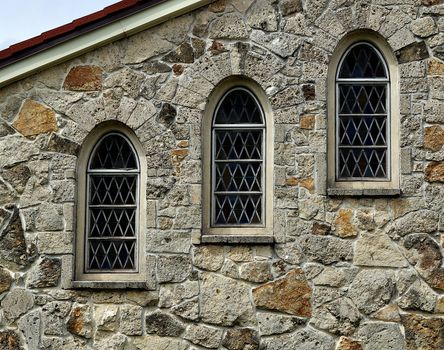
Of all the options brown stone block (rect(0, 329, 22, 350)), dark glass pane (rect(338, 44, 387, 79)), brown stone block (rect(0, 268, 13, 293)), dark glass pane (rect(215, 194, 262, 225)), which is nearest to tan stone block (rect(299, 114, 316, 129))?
dark glass pane (rect(338, 44, 387, 79))

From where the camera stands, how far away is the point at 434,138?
7.83 m

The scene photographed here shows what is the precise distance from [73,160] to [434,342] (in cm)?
412

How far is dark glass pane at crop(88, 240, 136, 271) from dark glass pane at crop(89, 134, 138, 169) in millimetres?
808

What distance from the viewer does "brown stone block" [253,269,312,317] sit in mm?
7680

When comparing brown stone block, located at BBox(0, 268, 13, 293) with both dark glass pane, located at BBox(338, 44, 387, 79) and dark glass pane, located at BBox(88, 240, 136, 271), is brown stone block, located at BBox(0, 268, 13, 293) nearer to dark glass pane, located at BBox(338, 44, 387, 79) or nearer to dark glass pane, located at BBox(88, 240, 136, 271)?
dark glass pane, located at BBox(88, 240, 136, 271)

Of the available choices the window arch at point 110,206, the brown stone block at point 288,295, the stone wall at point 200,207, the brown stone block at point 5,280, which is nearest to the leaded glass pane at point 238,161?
the stone wall at point 200,207

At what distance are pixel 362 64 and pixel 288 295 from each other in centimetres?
257

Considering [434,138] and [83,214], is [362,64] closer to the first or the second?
[434,138]

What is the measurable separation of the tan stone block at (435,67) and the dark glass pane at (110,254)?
359 centimetres

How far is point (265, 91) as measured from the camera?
794 cm

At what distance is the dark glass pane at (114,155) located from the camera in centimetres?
813

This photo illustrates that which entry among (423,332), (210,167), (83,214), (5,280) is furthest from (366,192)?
(5,280)

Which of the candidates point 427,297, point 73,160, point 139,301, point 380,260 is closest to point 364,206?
point 380,260

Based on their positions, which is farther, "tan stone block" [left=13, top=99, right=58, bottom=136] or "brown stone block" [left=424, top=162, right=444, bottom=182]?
"tan stone block" [left=13, top=99, right=58, bottom=136]
